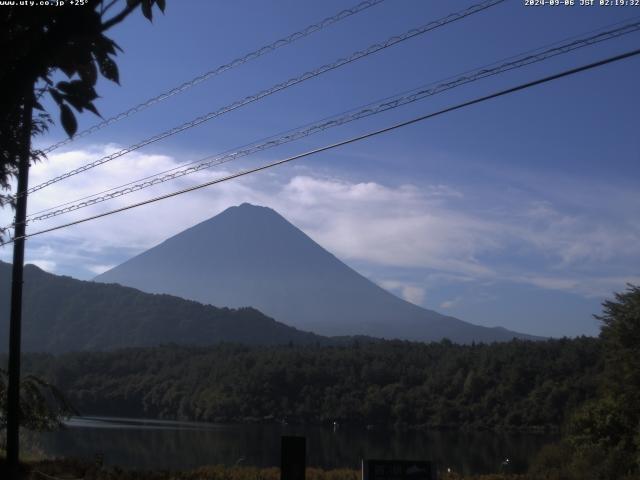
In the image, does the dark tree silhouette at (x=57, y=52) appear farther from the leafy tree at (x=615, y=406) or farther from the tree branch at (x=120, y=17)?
the leafy tree at (x=615, y=406)

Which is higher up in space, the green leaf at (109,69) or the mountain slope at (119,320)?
the mountain slope at (119,320)

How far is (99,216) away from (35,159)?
33.7ft

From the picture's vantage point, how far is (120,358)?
292 ft

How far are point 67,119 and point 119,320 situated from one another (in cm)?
16096

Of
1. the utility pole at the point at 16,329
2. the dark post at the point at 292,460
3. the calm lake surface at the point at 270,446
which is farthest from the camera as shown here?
the calm lake surface at the point at 270,446

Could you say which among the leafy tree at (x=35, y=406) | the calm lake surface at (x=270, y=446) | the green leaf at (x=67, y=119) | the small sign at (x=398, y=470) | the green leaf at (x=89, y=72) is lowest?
the calm lake surface at (x=270, y=446)

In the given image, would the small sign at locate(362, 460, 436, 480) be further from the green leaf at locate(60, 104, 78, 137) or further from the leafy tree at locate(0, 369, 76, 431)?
the leafy tree at locate(0, 369, 76, 431)

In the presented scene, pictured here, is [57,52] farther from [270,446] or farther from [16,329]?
[270,446]

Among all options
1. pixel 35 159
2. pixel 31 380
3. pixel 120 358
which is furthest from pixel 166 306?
pixel 35 159

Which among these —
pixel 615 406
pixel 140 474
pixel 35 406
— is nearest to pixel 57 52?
pixel 140 474

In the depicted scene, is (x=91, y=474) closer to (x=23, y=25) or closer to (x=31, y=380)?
(x=31, y=380)

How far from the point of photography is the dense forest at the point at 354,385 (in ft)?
214

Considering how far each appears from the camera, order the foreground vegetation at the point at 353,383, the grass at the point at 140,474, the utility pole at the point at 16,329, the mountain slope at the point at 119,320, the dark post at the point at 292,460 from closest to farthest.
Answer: the dark post at the point at 292,460 < the grass at the point at 140,474 < the utility pole at the point at 16,329 < the foreground vegetation at the point at 353,383 < the mountain slope at the point at 119,320

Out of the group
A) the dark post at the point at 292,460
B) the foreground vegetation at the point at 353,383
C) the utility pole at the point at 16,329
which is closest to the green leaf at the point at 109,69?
the dark post at the point at 292,460
